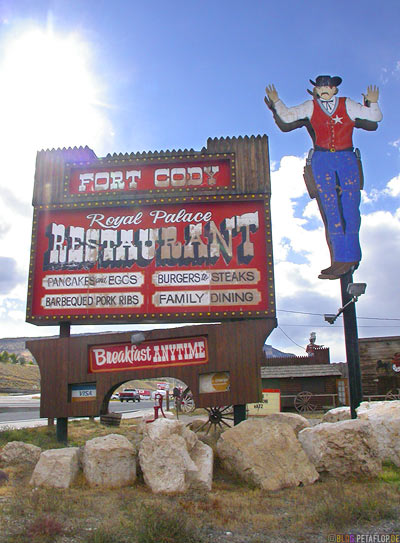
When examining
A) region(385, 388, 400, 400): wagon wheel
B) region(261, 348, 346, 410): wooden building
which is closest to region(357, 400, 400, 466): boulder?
region(385, 388, 400, 400): wagon wheel

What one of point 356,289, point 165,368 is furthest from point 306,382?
point 165,368

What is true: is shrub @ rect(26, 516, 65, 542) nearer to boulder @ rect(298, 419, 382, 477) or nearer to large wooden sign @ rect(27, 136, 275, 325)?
boulder @ rect(298, 419, 382, 477)

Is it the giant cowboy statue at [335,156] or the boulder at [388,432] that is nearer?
the boulder at [388,432]

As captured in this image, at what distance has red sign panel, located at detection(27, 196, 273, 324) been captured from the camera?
13.0m

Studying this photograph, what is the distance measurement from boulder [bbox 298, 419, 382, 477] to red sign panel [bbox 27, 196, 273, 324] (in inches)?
158

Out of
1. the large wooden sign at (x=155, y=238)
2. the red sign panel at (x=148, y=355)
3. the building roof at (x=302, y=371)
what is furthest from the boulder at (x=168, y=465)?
the building roof at (x=302, y=371)

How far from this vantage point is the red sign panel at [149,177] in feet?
46.4

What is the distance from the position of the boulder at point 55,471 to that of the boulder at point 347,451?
15.9ft

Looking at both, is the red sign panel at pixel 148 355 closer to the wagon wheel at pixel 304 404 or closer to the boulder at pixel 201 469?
the boulder at pixel 201 469

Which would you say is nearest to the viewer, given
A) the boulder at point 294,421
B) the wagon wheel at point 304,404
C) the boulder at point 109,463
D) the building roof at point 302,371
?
the boulder at point 109,463

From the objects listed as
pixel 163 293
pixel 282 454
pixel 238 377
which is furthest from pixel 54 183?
pixel 282 454

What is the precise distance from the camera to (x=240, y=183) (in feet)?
45.5

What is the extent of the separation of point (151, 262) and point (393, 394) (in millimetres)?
19683

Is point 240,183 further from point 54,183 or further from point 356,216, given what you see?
point 54,183
